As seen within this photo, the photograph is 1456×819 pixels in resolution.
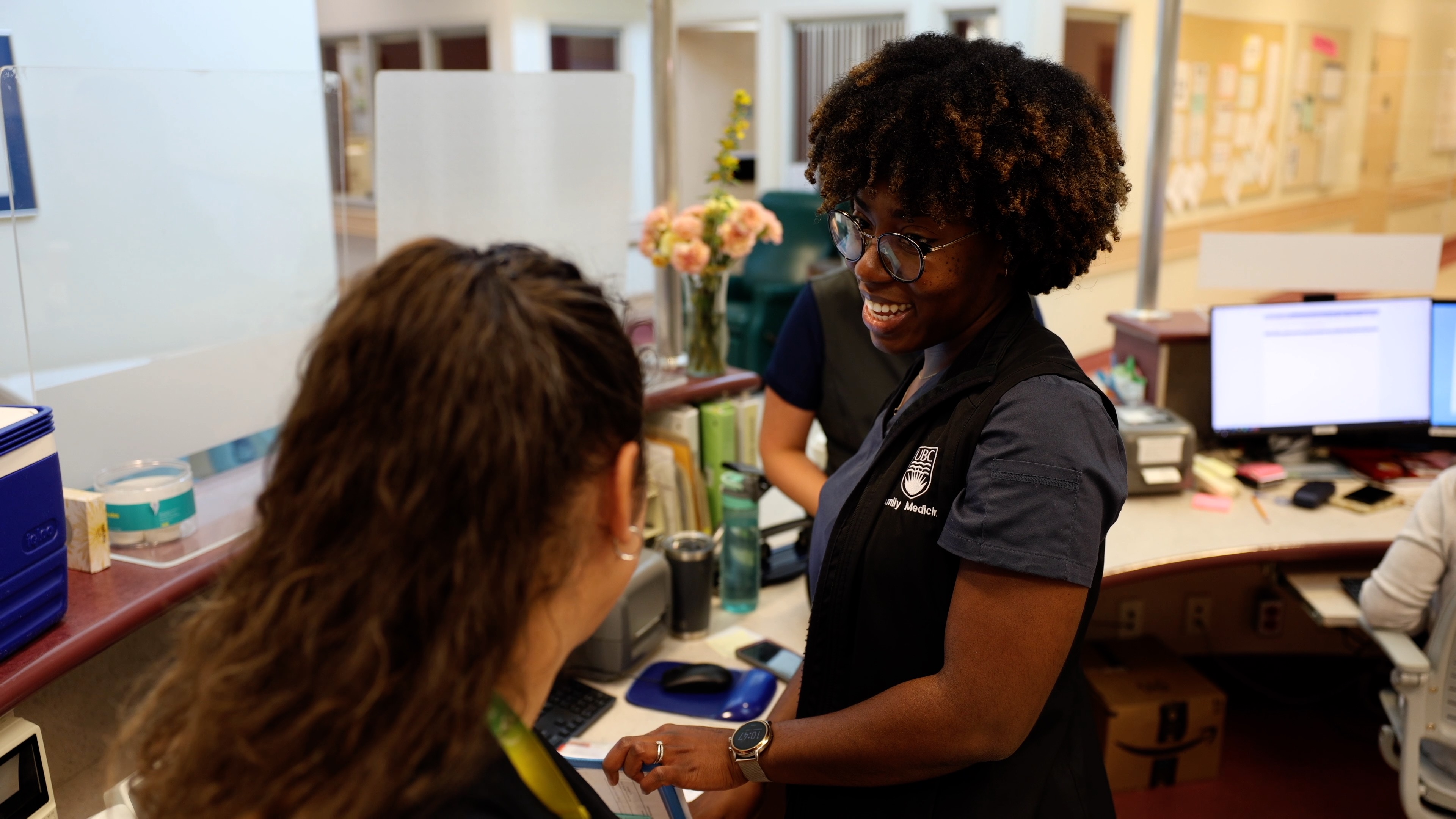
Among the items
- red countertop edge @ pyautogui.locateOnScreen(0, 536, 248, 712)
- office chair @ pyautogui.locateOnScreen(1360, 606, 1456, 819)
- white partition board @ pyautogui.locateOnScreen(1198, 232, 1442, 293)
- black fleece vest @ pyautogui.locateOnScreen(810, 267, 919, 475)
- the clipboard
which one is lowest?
office chair @ pyautogui.locateOnScreen(1360, 606, 1456, 819)

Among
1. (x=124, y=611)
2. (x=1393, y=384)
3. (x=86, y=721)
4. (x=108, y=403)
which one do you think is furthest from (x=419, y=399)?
(x=1393, y=384)

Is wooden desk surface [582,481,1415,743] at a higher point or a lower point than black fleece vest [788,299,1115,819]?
lower

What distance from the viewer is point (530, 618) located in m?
0.73

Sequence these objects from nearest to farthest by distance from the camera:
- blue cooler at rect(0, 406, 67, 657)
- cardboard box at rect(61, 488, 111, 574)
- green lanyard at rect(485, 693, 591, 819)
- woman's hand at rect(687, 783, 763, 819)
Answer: green lanyard at rect(485, 693, 591, 819) → blue cooler at rect(0, 406, 67, 657) → woman's hand at rect(687, 783, 763, 819) → cardboard box at rect(61, 488, 111, 574)

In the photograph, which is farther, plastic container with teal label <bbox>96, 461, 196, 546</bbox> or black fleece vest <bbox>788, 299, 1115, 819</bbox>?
plastic container with teal label <bbox>96, 461, 196, 546</bbox>

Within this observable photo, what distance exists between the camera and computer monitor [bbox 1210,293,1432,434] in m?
2.84

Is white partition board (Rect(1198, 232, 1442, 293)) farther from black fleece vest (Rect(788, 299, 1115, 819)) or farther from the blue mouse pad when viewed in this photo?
black fleece vest (Rect(788, 299, 1115, 819))

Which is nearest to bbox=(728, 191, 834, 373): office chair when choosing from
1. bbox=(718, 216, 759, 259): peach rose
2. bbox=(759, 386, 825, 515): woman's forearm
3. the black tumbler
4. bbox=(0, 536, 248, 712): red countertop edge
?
bbox=(718, 216, 759, 259): peach rose

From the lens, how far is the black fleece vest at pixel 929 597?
1118 mm

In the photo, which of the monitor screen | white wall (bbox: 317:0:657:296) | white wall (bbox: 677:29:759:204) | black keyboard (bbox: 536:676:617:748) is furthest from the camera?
white wall (bbox: 677:29:759:204)

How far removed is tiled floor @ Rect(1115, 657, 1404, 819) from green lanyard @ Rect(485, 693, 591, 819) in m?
2.35

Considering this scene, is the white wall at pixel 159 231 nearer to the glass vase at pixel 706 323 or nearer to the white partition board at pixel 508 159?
the white partition board at pixel 508 159

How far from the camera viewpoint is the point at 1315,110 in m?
7.20

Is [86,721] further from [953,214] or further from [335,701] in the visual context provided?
[953,214]
